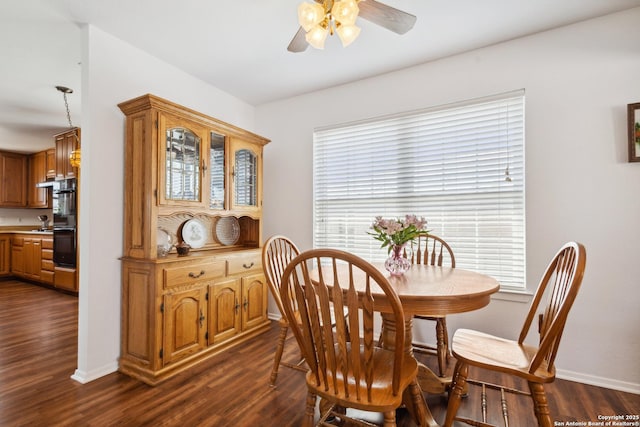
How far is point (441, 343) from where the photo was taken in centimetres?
216

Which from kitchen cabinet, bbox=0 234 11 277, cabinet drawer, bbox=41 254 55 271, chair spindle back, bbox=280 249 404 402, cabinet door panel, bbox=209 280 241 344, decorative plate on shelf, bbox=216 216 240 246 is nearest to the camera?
chair spindle back, bbox=280 249 404 402

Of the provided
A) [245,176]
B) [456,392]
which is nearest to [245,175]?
[245,176]

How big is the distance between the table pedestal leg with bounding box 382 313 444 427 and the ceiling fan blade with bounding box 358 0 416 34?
1576 mm

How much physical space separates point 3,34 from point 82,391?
8.87ft

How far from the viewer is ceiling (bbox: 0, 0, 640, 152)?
205cm

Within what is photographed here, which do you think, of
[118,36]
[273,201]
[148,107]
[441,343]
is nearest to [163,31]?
[118,36]

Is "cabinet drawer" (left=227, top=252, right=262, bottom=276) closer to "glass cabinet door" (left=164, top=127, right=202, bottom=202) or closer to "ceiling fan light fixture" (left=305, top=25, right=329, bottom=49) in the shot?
"glass cabinet door" (left=164, top=127, right=202, bottom=202)

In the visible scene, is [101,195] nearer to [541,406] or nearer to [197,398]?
[197,398]

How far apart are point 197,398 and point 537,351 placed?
6.21 ft

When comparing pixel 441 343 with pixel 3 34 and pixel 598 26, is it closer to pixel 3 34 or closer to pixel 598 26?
pixel 598 26

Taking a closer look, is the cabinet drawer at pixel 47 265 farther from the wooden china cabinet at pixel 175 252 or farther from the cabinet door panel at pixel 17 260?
the wooden china cabinet at pixel 175 252

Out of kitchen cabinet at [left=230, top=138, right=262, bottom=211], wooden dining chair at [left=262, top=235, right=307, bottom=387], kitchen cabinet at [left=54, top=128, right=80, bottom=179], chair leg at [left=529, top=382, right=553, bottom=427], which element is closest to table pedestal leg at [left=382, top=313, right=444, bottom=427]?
chair leg at [left=529, top=382, right=553, bottom=427]

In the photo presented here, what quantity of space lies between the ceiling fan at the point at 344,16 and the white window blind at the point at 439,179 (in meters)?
1.24

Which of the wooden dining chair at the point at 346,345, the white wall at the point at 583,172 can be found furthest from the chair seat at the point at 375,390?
the white wall at the point at 583,172
